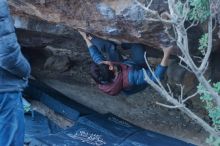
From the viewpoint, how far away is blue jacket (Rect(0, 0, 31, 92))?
3.12 m

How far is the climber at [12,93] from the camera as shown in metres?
3.18

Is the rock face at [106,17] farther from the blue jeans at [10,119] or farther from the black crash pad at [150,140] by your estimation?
the blue jeans at [10,119]

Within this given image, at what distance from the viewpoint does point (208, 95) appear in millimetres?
2580

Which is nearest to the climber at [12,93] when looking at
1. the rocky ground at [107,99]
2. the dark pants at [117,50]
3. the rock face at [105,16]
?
the rock face at [105,16]

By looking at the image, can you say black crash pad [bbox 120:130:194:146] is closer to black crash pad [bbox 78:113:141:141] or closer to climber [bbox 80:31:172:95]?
black crash pad [bbox 78:113:141:141]

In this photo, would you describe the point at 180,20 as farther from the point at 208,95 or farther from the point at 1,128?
the point at 1,128

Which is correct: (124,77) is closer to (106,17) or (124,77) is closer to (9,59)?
(106,17)

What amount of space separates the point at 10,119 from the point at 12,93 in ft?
0.61

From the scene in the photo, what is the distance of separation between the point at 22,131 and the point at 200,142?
235 cm

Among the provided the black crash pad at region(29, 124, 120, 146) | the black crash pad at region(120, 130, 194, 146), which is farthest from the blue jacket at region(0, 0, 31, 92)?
the black crash pad at region(120, 130, 194, 146)

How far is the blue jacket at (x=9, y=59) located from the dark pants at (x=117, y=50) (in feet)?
5.42

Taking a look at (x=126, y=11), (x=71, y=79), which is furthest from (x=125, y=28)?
(x=71, y=79)

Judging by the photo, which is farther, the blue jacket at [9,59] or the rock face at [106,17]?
the rock face at [106,17]

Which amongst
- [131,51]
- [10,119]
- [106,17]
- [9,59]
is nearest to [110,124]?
[131,51]
